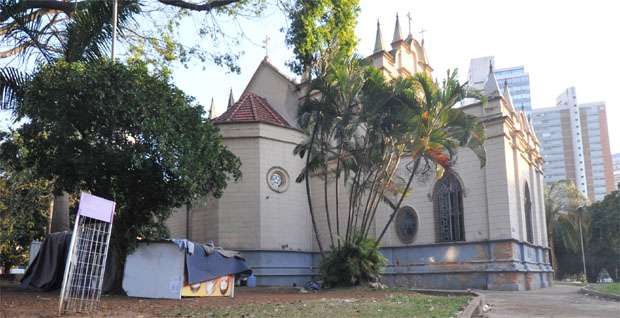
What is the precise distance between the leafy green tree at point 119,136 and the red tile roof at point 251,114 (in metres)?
10.2

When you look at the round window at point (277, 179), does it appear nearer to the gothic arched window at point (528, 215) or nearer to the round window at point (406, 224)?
the round window at point (406, 224)

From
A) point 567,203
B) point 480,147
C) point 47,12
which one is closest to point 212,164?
point 47,12

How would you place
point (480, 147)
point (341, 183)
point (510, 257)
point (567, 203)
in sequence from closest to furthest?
point (480, 147), point (510, 257), point (341, 183), point (567, 203)

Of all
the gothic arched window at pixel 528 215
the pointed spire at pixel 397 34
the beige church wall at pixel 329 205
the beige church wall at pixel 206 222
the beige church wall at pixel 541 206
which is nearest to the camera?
the beige church wall at pixel 206 222

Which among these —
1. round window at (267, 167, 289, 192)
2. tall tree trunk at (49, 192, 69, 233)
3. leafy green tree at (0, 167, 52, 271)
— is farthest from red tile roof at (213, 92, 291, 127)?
tall tree trunk at (49, 192, 69, 233)

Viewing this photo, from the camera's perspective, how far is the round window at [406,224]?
25453 millimetres

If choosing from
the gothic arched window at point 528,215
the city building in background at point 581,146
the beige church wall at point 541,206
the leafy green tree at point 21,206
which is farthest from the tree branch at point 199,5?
the city building in background at point 581,146

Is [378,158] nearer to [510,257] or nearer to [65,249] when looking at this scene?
[510,257]

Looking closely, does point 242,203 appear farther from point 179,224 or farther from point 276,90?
point 276,90

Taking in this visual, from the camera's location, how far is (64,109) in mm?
13820

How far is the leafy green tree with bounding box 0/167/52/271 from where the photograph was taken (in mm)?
23547

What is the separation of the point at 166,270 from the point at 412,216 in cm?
1357

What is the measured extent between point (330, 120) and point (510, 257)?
373 inches

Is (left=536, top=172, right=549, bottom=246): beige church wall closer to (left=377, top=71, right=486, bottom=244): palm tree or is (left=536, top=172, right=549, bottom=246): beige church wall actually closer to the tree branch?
(left=377, top=71, right=486, bottom=244): palm tree
